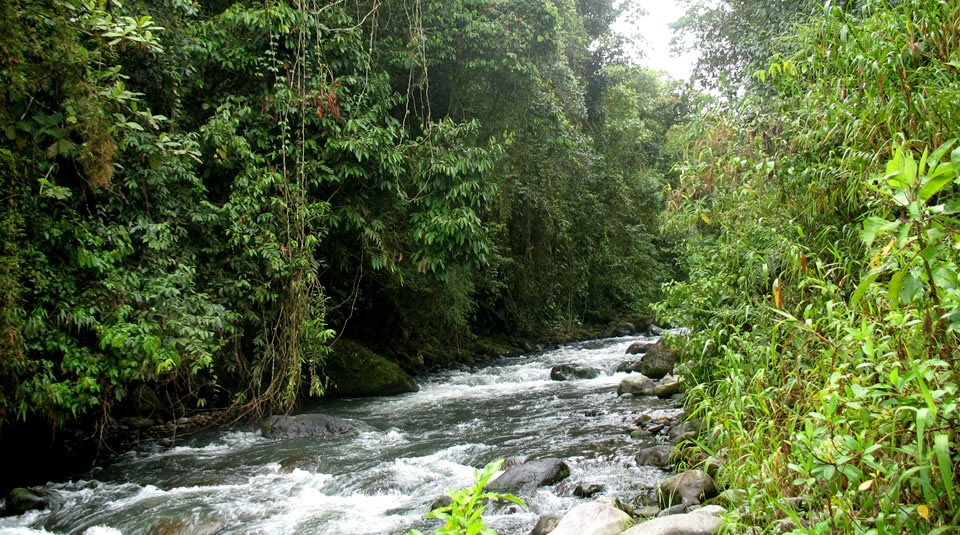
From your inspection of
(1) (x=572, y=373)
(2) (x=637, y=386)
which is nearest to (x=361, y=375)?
(1) (x=572, y=373)

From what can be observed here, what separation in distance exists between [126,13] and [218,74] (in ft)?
5.70

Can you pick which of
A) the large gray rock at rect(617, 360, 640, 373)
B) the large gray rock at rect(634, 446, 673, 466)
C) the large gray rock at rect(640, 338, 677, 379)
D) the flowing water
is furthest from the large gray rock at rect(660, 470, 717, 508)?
the large gray rock at rect(617, 360, 640, 373)

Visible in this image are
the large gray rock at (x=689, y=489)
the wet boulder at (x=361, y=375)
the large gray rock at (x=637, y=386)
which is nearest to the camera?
the large gray rock at (x=689, y=489)

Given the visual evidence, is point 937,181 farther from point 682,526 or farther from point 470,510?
point 682,526

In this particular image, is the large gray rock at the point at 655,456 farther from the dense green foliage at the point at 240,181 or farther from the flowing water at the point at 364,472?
the dense green foliage at the point at 240,181

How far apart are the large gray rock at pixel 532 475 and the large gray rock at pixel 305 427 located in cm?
263

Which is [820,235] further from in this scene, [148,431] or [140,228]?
[148,431]

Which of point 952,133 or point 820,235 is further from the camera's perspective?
point 820,235

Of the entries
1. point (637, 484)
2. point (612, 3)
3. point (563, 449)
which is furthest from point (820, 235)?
point (612, 3)

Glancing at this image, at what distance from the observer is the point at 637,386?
27.5ft

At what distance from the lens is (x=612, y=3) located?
16.9m

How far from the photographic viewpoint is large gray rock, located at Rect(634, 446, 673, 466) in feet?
16.9

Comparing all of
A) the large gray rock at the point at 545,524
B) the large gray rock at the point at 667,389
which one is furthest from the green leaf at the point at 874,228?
the large gray rock at the point at 667,389

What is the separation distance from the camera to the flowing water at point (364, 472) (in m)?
4.65
